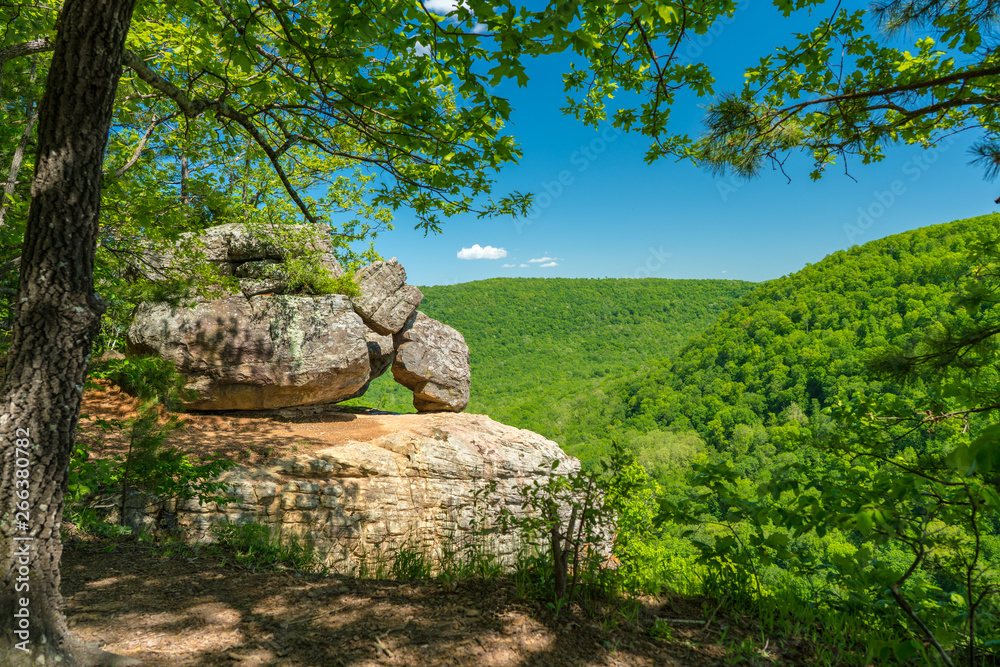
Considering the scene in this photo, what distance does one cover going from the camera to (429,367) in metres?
12.1

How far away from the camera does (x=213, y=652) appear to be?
6.64ft

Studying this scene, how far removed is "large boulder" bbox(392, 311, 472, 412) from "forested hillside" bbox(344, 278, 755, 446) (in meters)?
21.6

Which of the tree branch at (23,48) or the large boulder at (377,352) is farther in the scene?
the large boulder at (377,352)

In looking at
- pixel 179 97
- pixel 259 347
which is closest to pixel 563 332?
pixel 259 347

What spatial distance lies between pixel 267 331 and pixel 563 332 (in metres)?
44.6

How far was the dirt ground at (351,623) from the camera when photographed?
2080mm

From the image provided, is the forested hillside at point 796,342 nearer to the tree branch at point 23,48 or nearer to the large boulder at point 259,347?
the large boulder at point 259,347

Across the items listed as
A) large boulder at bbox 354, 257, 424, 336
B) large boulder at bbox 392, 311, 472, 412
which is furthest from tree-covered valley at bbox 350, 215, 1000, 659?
large boulder at bbox 354, 257, 424, 336

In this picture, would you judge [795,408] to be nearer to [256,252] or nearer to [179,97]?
[256,252]

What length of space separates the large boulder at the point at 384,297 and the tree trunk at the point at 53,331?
30.3 feet

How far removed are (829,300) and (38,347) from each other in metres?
42.9

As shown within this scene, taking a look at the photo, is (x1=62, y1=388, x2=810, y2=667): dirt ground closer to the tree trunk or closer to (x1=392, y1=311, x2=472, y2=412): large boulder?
the tree trunk

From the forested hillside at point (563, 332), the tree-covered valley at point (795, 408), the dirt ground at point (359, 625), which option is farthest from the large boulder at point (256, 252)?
the forested hillside at point (563, 332)

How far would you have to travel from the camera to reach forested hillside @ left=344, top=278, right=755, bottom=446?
38.7 meters
